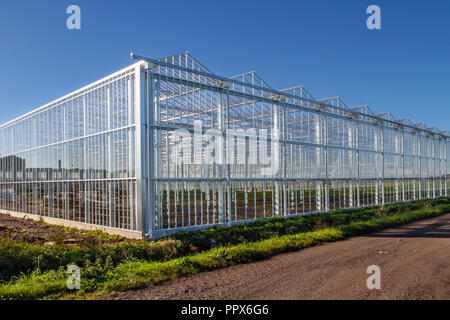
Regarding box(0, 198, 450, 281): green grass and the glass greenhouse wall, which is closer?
box(0, 198, 450, 281): green grass

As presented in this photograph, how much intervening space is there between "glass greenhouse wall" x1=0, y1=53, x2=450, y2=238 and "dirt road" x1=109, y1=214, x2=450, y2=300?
455 centimetres

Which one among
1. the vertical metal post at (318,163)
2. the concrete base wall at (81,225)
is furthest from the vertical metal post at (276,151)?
the concrete base wall at (81,225)

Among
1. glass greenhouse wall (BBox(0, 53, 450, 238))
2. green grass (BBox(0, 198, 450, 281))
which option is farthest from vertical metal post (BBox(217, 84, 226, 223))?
green grass (BBox(0, 198, 450, 281))

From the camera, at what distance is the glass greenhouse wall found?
39.4 ft

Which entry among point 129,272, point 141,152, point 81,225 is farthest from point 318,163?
point 129,272

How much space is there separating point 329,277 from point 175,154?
23.5 ft

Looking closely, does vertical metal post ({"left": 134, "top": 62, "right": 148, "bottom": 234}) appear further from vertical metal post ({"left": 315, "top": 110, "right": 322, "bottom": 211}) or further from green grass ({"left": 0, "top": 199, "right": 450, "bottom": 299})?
vertical metal post ({"left": 315, "top": 110, "right": 322, "bottom": 211})

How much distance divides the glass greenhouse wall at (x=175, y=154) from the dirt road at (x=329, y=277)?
4549 millimetres

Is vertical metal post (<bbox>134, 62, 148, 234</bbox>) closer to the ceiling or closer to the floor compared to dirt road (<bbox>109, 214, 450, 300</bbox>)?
closer to the ceiling

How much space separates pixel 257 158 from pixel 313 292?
10.2 m

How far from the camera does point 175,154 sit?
12.7 meters

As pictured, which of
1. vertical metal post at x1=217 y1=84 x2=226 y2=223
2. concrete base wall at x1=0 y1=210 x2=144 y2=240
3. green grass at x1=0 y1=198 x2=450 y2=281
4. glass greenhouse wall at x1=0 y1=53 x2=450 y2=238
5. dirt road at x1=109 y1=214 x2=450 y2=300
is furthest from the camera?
vertical metal post at x1=217 y1=84 x2=226 y2=223
